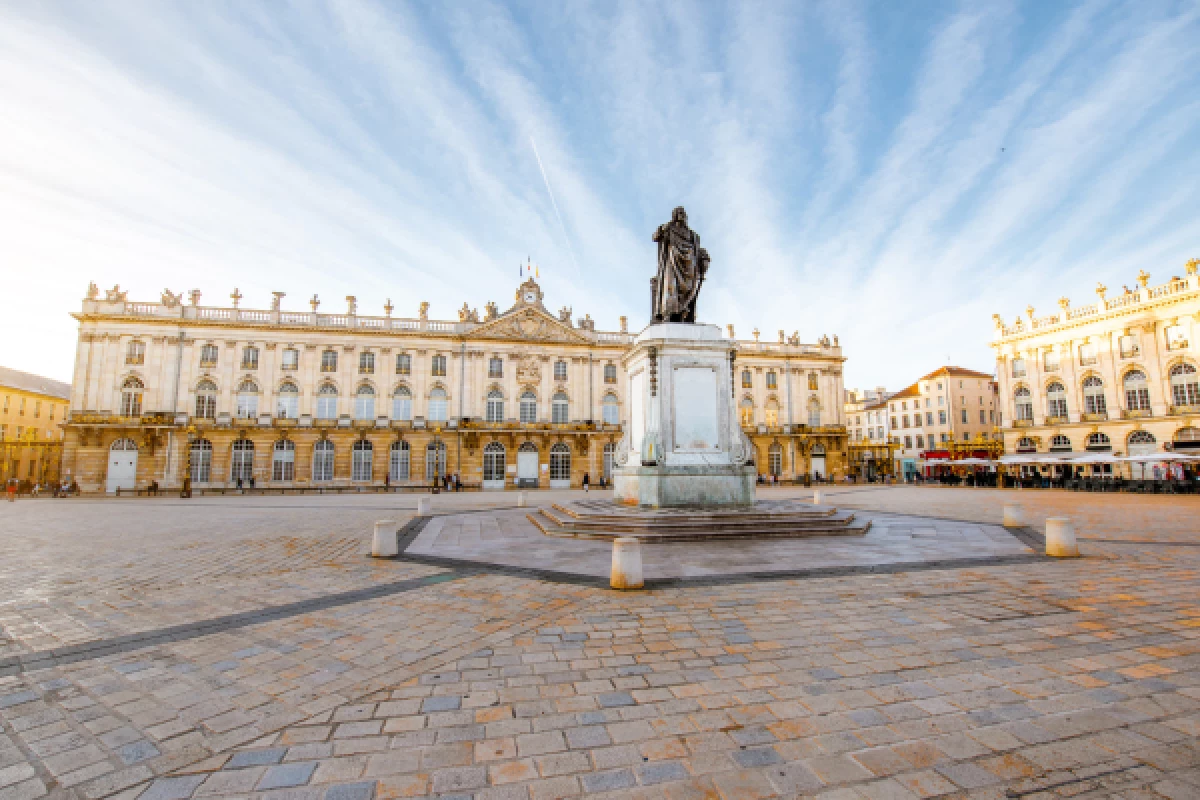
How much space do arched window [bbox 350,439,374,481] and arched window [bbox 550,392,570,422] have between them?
13.8m

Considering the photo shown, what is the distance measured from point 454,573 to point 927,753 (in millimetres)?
5792

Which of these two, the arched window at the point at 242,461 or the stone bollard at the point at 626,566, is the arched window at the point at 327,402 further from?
the stone bollard at the point at 626,566

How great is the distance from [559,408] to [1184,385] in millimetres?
41316

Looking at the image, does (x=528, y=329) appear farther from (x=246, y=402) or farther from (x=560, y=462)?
(x=246, y=402)

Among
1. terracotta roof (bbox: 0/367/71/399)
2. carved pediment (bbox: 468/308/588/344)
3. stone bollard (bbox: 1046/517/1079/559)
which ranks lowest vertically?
stone bollard (bbox: 1046/517/1079/559)

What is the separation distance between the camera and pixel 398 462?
1517 inches

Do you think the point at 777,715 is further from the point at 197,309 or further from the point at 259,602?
the point at 197,309

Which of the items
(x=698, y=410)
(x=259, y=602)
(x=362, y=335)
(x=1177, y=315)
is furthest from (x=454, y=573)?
(x=1177, y=315)

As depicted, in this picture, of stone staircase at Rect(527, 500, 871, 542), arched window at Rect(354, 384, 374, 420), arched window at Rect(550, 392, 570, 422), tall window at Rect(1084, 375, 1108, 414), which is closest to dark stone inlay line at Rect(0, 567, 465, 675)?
stone staircase at Rect(527, 500, 871, 542)

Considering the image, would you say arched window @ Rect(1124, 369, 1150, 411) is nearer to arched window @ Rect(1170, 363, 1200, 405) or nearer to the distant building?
arched window @ Rect(1170, 363, 1200, 405)

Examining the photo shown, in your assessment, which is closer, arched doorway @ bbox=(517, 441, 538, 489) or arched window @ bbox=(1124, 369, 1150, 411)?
arched window @ bbox=(1124, 369, 1150, 411)

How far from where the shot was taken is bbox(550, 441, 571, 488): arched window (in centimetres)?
4088

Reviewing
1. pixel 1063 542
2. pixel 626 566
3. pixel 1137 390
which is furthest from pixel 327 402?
pixel 1137 390

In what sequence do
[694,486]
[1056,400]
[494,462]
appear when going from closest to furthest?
1. [694,486]
2. [1056,400]
3. [494,462]
